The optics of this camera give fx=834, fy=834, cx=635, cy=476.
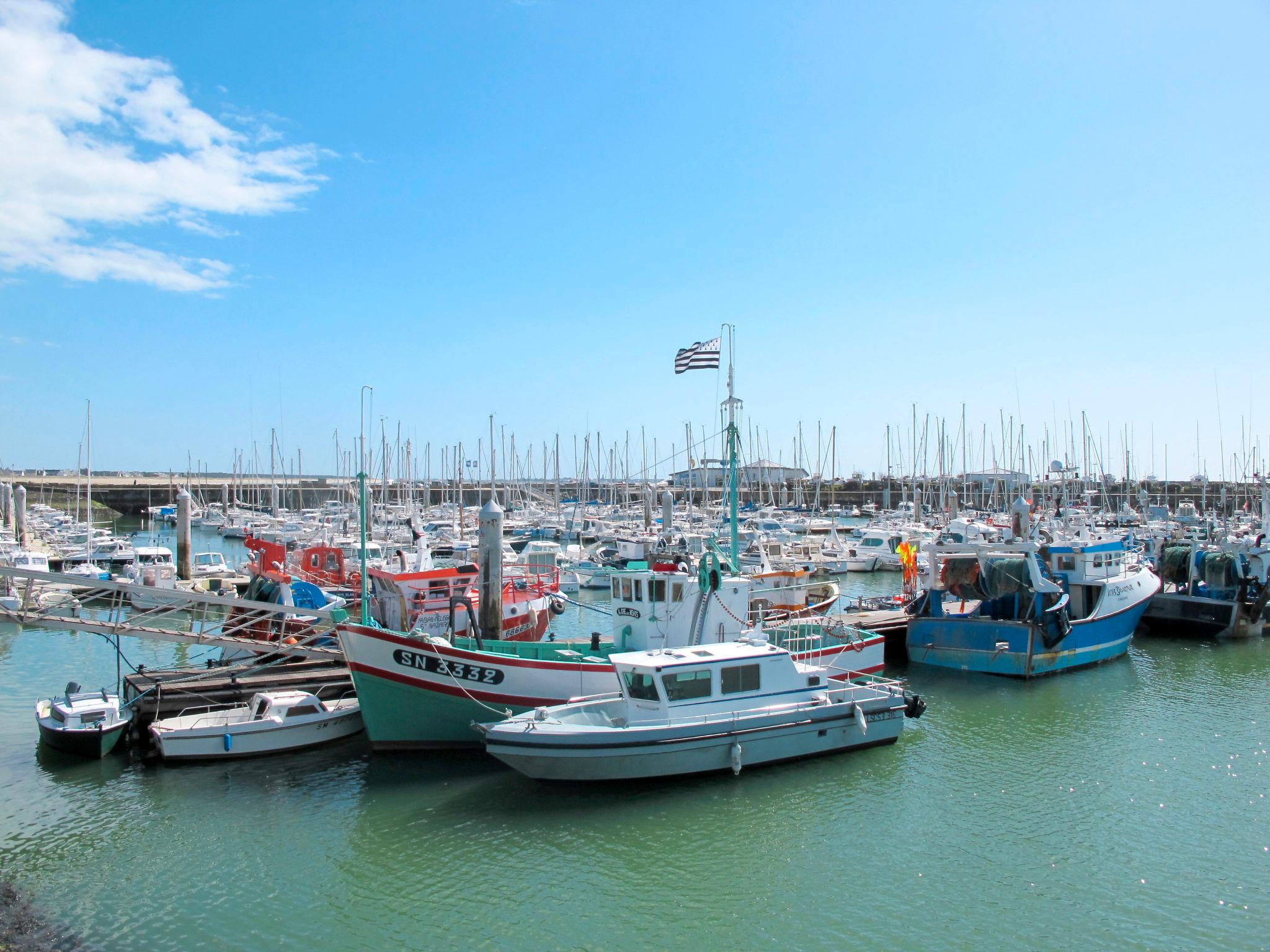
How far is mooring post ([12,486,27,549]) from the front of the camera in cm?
6025

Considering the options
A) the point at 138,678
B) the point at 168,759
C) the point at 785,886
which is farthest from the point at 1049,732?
the point at 138,678

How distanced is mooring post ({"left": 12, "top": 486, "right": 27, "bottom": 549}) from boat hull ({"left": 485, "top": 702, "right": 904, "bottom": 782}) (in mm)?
59012

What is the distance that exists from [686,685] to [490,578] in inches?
263

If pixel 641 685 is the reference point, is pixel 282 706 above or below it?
below

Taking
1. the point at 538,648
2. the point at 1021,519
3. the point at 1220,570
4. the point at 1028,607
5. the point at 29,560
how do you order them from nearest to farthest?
the point at 538,648 → the point at 1028,607 → the point at 1021,519 → the point at 1220,570 → the point at 29,560

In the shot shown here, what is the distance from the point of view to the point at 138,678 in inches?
846

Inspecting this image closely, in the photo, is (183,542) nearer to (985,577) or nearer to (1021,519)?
(985,577)

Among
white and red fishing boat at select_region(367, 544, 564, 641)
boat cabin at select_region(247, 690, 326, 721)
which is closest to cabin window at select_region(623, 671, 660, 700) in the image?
white and red fishing boat at select_region(367, 544, 564, 641)

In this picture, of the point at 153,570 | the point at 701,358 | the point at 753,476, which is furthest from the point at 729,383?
the point at 753,476

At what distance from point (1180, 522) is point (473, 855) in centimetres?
7595

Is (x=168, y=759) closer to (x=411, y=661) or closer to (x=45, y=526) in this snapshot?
(x=411, y=661)

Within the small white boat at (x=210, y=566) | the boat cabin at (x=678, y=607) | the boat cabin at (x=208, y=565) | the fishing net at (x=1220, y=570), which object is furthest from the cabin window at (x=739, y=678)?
the boat cabin at (x=208, y=565)

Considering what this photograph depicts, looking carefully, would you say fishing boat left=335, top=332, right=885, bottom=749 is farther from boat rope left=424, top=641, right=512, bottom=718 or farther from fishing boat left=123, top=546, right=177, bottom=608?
fishing boat left=123, top=546, right=177, bottom=608

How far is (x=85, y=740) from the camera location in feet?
60.4
